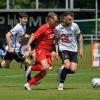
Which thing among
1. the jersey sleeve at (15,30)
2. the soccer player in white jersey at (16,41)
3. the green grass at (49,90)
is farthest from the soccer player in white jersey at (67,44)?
the jersey sleeve at (15,30)

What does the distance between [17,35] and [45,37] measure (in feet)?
6.64

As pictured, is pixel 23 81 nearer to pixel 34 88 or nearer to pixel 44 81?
pixel 44 81

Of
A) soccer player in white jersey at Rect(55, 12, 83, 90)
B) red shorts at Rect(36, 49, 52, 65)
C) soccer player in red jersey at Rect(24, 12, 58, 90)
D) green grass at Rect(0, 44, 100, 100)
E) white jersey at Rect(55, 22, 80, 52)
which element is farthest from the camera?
white jersey at Rect(55, 22, 80, 52)

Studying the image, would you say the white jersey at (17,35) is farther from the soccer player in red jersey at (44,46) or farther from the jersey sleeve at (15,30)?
the soccer player in red jersey at (44,46)

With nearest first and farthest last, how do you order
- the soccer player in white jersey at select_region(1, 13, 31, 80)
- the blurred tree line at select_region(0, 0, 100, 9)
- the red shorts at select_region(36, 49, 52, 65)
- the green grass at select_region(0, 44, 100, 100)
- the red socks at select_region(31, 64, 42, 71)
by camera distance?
the green grass at select_region(0, 44, 100, 100)
the red shorts at select_region(36, 49, 52, 65)
the red socks at select_region(31, 64, 42, 71)
the soccer player in white jersey at select_region(1, 13, 31, 80)
the blurred tree line at select_region(0, 0, 100, 9)

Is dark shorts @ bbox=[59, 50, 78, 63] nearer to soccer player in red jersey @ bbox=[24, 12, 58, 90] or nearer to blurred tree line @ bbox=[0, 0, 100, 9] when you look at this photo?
soccer player in red jersey @ bbox=[24, 12, 58, 90]

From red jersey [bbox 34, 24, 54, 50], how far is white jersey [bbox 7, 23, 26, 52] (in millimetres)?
1531

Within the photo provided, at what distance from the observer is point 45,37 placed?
647 inches

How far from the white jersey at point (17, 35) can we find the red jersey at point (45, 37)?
153 cm

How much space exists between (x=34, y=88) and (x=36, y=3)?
3862 centimetres

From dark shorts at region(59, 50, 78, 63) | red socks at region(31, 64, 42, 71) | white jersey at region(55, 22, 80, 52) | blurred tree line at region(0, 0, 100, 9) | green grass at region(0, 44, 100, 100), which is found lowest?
blurred tree line at region(0, 0, 100, 9)

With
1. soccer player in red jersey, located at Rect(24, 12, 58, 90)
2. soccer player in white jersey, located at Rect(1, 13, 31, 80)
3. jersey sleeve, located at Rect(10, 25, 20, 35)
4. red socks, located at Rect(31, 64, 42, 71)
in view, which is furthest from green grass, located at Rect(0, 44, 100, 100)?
jersey sleeve, located at Rect(10, 25, 20, 35)

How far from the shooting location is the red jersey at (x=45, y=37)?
16344 mm

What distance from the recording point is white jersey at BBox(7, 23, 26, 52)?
704 inches
